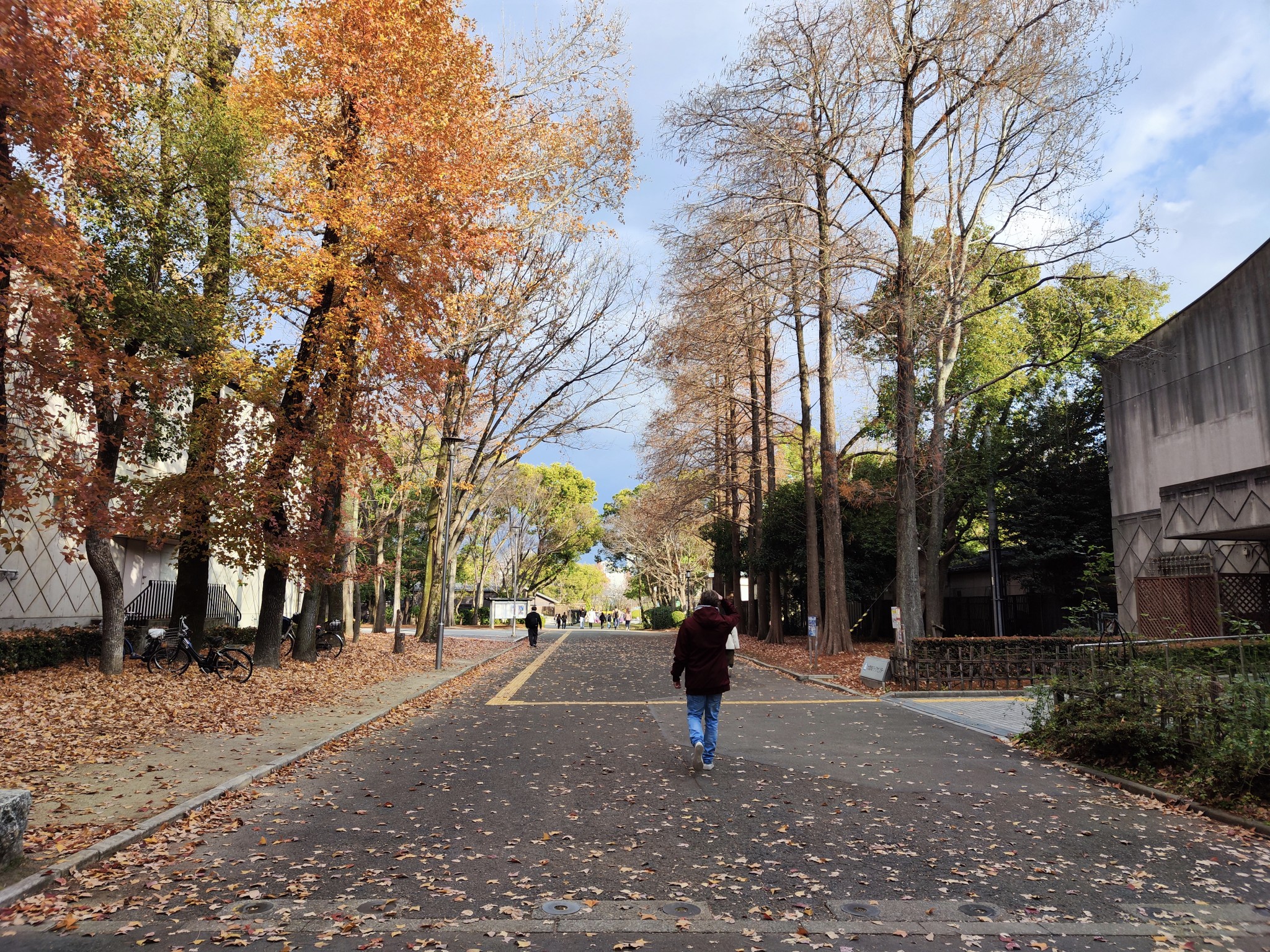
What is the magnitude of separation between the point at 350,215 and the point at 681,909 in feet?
42.4

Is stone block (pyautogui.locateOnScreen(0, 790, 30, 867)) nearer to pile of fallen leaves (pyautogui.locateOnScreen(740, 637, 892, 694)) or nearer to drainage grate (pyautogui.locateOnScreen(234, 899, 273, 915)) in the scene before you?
drainage grate (pyautogui.locateOnScreen(234, 899, 273, 915))

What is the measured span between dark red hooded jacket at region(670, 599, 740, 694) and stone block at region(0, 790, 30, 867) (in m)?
5.31

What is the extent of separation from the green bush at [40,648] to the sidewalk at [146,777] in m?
5.04

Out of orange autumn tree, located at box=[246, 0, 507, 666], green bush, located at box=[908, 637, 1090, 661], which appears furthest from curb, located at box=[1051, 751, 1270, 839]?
orange autumn tree, located at box=[246, 0, 507, 666]

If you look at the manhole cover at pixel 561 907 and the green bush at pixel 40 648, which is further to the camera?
the green bush at pixel 40 648

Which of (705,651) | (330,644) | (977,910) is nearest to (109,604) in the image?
(330,644)

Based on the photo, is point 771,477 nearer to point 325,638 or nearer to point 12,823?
point 325,638

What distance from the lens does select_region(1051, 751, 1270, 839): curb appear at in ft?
20.8

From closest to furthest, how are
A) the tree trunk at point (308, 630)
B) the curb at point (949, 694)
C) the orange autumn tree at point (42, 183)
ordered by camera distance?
1. the orange autumn tree at point (42, 183)
2. the curb at point (949, 694)
3. the tree trunk at point (308, 630)

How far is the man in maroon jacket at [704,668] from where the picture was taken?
8523mm

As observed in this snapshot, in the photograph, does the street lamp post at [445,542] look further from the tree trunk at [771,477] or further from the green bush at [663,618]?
the green bush at [663,618]

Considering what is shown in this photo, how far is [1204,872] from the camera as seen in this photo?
535cm

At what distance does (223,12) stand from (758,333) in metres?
14.4

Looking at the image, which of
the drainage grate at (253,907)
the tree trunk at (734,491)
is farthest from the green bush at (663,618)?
the drainage grate at (253,907)
